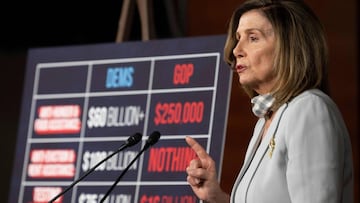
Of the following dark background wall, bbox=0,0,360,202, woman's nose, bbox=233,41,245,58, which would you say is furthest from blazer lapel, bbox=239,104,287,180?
dark background wall, bbox=0,0,360,202

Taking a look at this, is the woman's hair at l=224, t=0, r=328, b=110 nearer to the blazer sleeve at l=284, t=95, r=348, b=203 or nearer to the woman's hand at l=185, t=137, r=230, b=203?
the blazer sleeve at l=284, t=95, r=348, b=203

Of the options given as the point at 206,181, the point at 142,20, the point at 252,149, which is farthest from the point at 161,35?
the point at 252,149

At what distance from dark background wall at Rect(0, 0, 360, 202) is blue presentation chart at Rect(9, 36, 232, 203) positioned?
54 cm

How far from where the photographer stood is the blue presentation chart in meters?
3.71

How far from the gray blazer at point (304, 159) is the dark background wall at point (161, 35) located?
1992 mm

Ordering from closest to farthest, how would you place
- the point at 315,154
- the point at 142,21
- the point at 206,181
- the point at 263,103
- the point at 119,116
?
the point at 315,154 → the point at 263,103 → the point at 206,181 → the point at 119,116 → the point at 142,21

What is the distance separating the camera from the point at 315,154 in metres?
2.34

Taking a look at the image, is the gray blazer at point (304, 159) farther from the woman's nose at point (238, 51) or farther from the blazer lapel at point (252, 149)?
the woman's nose at point (238, 51)

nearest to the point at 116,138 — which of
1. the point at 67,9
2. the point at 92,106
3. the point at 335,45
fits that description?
the point at 92,106

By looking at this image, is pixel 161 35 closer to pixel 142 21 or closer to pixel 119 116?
pixel 142 21

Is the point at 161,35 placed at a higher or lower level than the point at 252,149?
higher

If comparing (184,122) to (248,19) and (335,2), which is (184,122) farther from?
(335,2)

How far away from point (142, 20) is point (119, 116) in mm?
528

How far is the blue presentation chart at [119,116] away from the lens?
3707 millimetres
